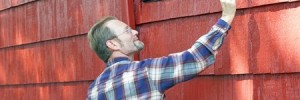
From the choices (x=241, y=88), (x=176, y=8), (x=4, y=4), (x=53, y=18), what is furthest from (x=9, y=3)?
(x=241, y=88)

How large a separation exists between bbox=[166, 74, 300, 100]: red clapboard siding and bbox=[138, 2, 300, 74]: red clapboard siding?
0.11 feet

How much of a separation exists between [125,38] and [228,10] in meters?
0.43

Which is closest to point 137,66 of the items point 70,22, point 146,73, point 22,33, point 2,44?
point 146,73

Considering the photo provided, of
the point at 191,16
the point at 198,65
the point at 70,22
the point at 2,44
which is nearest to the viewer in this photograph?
the point at 198,65

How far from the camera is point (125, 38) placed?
2.50 metres

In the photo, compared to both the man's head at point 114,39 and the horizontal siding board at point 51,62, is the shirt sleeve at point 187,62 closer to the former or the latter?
the man's head at point 114,39

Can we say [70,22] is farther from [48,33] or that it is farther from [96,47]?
[96,47]

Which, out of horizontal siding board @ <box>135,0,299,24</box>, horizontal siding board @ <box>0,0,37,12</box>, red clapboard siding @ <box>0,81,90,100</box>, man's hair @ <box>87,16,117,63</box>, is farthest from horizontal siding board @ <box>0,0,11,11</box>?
man's hair @ <box>87,16,117,63</box>

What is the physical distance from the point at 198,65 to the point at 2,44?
8.97 ft

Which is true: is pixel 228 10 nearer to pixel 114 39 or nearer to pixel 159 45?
pixel 114 39

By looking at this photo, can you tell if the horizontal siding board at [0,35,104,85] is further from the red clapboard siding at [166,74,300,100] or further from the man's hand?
the man's hand

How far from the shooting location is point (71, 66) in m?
3.87

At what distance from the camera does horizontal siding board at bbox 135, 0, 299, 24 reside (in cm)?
254

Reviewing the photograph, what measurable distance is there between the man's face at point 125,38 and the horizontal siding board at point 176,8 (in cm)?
39
